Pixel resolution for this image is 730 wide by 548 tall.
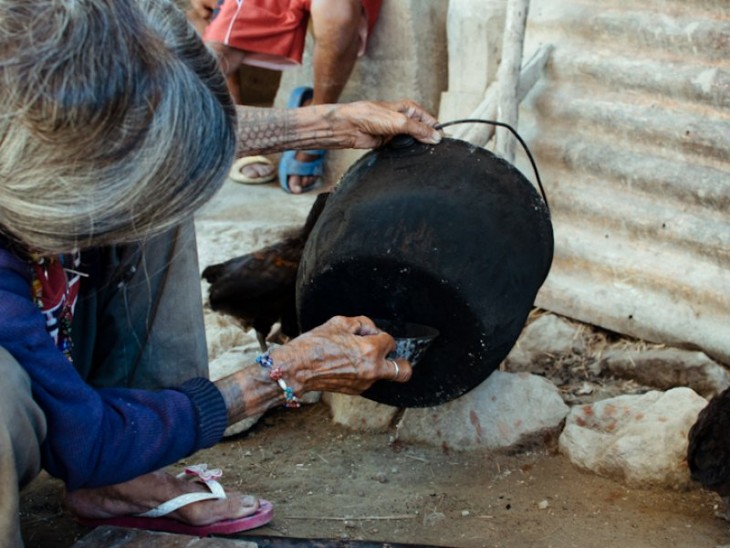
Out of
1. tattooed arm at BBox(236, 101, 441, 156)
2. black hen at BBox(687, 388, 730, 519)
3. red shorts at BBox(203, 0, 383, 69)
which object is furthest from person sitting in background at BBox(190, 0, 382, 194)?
black hen at BBox(687, 388, 730, 519)

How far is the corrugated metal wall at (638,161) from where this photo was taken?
3.99 meters

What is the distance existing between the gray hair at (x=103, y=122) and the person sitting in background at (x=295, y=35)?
2.64m

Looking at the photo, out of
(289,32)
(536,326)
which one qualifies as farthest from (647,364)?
(289,32)

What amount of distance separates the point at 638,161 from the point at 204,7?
2.54 meters

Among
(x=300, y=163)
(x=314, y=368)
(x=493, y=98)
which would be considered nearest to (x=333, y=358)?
(x=314, y=368)

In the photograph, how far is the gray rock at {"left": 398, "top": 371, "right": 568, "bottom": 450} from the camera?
355cm

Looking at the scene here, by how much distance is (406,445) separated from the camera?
3.65 metres

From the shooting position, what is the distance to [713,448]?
2.92m

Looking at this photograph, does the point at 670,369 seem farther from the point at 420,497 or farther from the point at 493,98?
the point at 493,98

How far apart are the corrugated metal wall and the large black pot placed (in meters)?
1.22

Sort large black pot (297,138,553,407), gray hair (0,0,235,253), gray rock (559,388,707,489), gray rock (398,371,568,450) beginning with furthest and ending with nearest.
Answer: gray rock (398,371,568,450) < gray rock (559,388,707,489) < large black pot (297,138,553,407) < gray hair (0,0,235,253)

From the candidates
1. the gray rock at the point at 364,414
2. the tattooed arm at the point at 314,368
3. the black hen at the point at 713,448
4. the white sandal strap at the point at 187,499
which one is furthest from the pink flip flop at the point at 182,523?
the black hen at the point at 713,448

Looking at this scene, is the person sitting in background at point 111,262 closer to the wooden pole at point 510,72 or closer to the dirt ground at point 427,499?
the dirt ground at point 427,499

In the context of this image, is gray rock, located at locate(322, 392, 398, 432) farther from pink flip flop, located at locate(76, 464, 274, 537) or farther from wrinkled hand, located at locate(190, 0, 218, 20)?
wrinkled hand, located at locate(190, 0, 218, 20)
